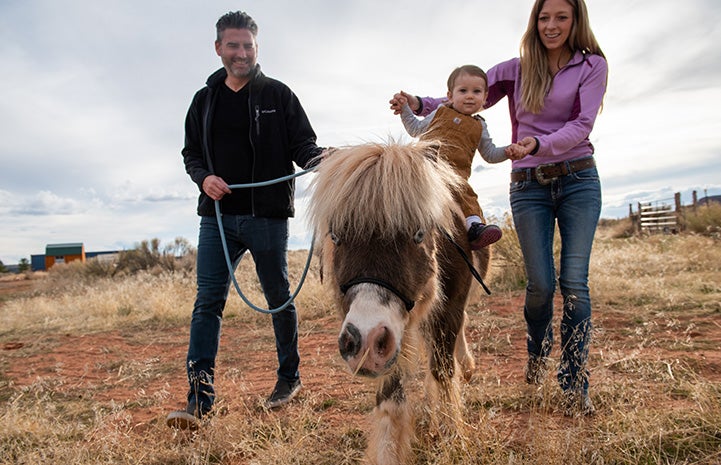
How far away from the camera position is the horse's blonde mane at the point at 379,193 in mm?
2311

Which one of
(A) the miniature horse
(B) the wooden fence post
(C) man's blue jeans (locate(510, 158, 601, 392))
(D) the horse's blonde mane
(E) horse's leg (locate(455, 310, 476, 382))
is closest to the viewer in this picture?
(A) the miniature horse

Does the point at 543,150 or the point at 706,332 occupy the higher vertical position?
the point at 543,150

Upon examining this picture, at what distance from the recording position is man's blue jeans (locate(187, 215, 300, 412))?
3.32 metres

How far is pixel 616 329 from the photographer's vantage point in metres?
5.20

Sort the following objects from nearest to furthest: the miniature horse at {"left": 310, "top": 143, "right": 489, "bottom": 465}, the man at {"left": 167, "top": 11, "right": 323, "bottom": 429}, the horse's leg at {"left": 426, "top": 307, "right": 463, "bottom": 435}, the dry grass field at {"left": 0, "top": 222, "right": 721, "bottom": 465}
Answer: the miniature horse at {"left": 310, "top": 143, "right": 489, "bottom": 465} < the dry grass field at {"left": 0, "top": 222, "right": 721, "bottom": 465} < the horse's leg at {"left": 426, "top": 307, "right": 463, "bottom": 435} < the man at {"left": 167, "top": 11, "right": 323, "bottom": 429}

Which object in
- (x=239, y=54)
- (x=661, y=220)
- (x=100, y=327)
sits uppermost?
(x=239, y=54)

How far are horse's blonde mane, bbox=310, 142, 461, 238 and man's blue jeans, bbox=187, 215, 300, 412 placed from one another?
3.33ft

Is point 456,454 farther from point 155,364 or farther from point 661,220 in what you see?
point 661,220

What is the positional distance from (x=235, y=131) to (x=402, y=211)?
194 centimetres

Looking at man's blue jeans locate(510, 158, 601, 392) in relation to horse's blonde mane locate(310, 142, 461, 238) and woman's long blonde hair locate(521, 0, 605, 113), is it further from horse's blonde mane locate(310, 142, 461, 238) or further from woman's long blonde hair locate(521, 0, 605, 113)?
horse's blonde mane locate(310, 142, 461, 238)

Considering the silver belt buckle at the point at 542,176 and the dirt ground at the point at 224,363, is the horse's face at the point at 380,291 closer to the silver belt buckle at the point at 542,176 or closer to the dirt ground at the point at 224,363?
the dirt ground at the point at 224,363

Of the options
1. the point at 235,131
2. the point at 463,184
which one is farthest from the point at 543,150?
the point at 235,131

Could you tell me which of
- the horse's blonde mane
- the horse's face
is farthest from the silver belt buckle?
the horse's face

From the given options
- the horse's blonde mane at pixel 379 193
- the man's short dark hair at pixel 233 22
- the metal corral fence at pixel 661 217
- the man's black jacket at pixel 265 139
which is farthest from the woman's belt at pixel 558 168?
the metal corral fence at pixel 661 217
